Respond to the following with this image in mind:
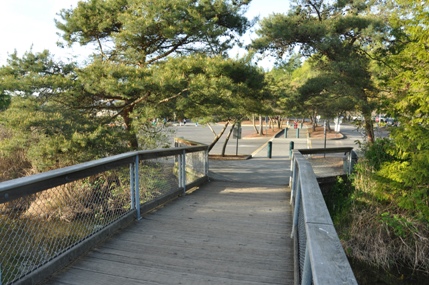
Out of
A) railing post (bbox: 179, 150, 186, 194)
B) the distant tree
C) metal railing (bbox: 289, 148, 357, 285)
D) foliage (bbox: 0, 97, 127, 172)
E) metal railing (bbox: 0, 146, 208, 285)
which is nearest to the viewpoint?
metal railing (bbox: 289, 148, 357, 285)

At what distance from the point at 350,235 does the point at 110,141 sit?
6.77m

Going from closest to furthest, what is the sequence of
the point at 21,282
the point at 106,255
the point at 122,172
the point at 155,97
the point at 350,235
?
the point at 21,282
the point at 106,255
the point at 350,235
the point at 122,172
the point at 155,97

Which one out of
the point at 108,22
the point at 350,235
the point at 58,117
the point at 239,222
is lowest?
the point at 350,235

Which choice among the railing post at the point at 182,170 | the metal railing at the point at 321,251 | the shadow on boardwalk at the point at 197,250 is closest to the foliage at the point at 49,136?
the railing post at the point at 182,170

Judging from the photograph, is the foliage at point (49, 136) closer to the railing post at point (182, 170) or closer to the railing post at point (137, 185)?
the railing post at point (182, 170)

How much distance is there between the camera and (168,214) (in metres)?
5.03

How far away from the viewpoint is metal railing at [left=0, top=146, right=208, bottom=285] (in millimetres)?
2869

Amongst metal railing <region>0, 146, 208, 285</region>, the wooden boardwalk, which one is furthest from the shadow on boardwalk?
metal railing <region>0, 146, 208, 285</region>

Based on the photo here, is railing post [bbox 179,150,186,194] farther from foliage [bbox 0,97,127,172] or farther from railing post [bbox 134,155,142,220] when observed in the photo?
foliage [bbox 0,97,127,172]

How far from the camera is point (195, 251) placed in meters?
3.55

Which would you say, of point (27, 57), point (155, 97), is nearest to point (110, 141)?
point (155, 97)

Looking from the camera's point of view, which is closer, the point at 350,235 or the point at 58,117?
the point at 350,235

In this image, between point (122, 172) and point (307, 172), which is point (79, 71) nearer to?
point (122, 172)

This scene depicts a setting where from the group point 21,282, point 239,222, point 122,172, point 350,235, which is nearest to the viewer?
point 21,282
